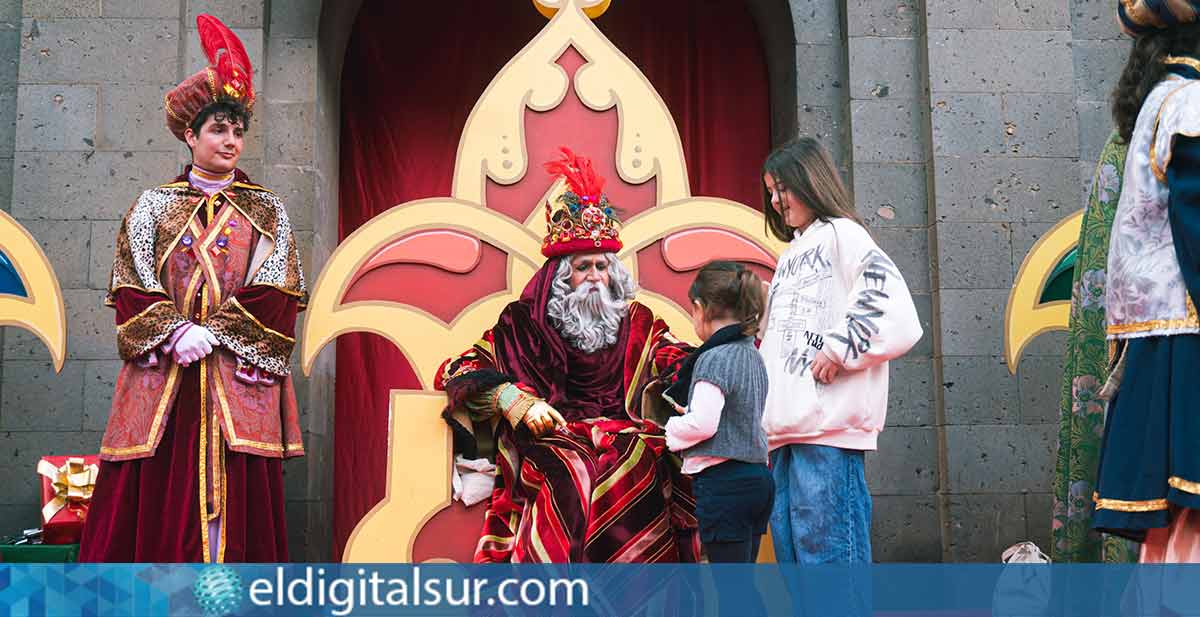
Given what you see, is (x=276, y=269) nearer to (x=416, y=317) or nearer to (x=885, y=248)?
(x=416, y=317)

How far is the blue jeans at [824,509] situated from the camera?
3.02 meters

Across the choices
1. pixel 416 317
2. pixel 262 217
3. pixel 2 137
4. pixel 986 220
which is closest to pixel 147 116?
pixel 2 137

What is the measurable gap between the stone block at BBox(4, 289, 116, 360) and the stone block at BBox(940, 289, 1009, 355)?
11.5ft

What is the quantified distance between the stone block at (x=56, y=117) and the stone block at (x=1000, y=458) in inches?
154

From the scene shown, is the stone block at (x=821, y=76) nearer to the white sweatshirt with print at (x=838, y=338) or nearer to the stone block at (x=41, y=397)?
the white sweatshirt with print at (x=838, y=338)

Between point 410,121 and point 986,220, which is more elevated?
point 410,121

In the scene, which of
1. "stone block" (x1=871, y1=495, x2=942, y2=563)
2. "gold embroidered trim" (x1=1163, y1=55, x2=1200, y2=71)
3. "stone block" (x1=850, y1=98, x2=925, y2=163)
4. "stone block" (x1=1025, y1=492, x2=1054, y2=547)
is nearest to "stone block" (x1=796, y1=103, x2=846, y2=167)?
"stone block" (x1=850, y1=98, x2=925, y2=163)

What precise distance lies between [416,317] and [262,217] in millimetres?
639

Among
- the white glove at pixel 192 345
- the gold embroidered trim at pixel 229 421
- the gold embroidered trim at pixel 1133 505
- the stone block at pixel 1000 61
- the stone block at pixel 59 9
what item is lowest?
the gold embroidered trim at pixel 1133 505

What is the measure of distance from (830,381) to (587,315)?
1.32 metres

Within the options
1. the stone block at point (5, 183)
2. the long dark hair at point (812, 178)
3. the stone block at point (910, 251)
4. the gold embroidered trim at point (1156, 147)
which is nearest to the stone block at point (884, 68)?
the stone block at point (910, 251)

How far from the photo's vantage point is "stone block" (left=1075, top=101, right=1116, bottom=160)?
5.60 m

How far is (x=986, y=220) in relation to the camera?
5.28 m

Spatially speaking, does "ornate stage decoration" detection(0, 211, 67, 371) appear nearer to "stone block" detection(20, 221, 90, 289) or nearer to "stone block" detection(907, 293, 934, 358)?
"stone block" detection(20, 221, 90, 289)
